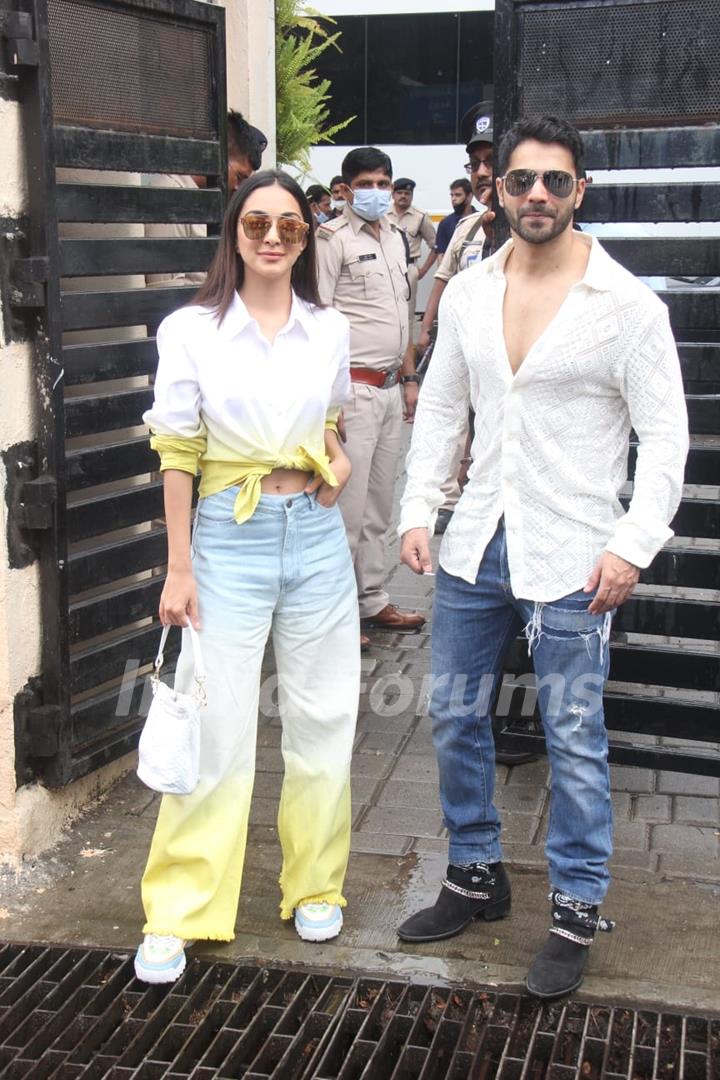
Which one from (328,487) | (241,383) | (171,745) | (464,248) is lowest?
(171,745)

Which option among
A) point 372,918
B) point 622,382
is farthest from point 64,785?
point 622,382

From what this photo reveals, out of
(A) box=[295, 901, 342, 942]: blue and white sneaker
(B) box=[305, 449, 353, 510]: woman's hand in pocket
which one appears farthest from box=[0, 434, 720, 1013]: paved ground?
(B) box=[305, 449, 353, 510]: woman's hand in pocket

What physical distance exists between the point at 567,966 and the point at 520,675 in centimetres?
143

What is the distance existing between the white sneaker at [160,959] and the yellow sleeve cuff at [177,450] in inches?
Answer: 48.4

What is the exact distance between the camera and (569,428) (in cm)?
323

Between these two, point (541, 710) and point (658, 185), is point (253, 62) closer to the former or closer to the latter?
point (658, 185)

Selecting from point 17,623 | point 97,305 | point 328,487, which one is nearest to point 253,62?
point 97,305

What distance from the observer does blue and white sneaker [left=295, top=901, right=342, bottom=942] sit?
3625 millimetres

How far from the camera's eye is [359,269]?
6027 millimetres

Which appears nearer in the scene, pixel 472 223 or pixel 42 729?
pixel 42 729

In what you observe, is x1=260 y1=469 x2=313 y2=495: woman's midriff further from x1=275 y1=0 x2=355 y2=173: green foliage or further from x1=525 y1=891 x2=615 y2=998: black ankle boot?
x1=275 y1=0 x2=355 y2=173: green foliage

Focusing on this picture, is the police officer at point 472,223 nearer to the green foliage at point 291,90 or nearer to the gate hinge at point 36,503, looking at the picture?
the green foliage at point 291,90

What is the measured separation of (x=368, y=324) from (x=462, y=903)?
311cm

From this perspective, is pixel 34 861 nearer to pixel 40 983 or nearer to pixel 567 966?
pixel 40 983
